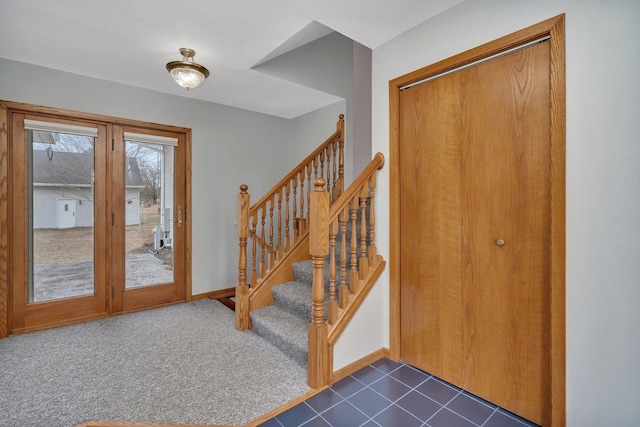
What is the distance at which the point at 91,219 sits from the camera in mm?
3053

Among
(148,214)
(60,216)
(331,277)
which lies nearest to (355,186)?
(331,277)

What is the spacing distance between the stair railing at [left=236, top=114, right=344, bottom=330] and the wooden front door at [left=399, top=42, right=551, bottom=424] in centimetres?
91

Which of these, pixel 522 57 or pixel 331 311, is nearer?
pixel 522 57

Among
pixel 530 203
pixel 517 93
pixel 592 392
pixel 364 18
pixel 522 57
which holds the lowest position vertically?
pixel 592 392

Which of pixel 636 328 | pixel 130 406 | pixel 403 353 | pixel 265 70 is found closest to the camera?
pixel 636 328

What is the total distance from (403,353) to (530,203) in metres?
1.34

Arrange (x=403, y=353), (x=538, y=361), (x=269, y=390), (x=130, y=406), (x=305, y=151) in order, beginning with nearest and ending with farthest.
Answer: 1. (x=538, y=361)
2. (x=130, y=406)
3. (x=269, y=390)
4. (x=403, y=353)
5. (x=305, y=151)

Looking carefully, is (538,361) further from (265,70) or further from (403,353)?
→ (265,70)

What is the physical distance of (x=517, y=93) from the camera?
5.29 feet

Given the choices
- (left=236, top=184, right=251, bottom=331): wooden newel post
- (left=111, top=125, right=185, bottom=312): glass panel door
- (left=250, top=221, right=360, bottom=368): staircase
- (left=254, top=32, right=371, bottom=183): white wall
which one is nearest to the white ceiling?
(left=254, top=32, right=371, bottom=183): white wall

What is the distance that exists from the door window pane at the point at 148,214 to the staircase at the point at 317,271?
124cm

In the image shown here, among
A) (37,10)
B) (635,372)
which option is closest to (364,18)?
(37,10)

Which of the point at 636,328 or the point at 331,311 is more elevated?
the point at 636,328

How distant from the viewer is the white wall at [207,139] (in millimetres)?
2816
